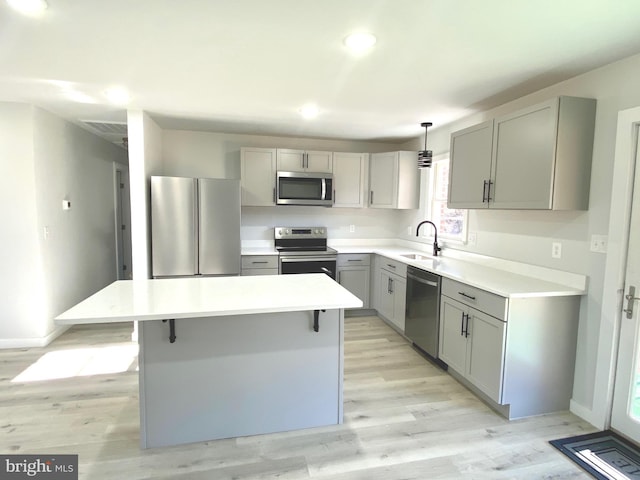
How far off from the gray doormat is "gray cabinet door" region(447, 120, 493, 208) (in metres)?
1.67

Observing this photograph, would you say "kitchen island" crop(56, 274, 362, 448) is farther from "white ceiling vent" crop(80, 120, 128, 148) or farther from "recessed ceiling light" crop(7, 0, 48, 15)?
"white ceiling vent" crop(80, 120, 128, 148)

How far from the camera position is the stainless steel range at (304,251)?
4207 millimetres

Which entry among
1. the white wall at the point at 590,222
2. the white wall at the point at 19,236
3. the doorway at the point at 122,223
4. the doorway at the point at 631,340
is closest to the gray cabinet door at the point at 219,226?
the white wall at the point at 19,236

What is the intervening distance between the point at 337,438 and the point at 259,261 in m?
2.35

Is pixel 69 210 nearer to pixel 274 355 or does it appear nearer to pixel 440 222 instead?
pixel 274 355

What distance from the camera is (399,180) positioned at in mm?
4418

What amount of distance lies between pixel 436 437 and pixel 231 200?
9.46 ft

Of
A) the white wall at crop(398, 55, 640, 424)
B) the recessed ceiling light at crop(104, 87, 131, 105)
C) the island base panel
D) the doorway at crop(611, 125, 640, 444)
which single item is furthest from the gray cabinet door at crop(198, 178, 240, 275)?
the doorway at crop(611, 125, 640, 444)

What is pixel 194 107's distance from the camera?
331 centimetres

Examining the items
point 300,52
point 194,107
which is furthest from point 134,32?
point 194,107

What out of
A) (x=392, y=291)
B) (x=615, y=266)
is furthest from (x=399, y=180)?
(x=615, y=266)

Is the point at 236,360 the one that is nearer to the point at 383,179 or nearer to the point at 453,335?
the point at 453,335

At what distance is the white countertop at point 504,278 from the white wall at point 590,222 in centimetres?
10

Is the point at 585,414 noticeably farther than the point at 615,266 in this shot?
Yes
